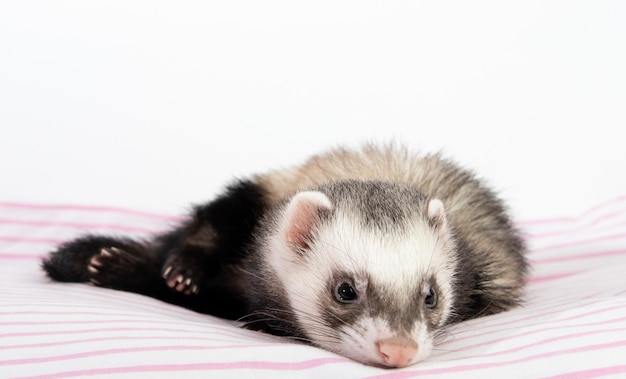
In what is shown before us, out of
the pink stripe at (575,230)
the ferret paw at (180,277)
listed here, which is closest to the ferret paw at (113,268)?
the ferret paw at (180,277)

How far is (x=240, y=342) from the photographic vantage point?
1.40 m

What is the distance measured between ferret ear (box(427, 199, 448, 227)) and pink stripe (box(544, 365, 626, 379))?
0.46 m

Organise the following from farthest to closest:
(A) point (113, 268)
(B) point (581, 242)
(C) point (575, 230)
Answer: (C) point (575, 230) < (B) point (581, 242) < (A) point (113, 268)

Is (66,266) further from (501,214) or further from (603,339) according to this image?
(603,339)

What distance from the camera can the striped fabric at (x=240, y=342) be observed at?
1.22m

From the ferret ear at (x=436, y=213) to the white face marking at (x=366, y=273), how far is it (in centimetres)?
2

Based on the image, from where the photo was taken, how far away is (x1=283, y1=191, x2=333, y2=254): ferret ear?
157 cm

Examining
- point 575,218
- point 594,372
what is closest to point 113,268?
point 594,372

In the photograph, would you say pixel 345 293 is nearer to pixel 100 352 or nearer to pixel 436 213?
pixel 436 213

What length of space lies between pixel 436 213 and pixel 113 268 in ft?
3.17

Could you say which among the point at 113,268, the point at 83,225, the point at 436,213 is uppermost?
the point at 436,213

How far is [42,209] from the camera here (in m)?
3.06

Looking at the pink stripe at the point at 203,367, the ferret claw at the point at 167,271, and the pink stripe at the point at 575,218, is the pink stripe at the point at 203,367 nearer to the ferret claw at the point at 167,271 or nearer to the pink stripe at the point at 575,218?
the ferret claw at the point at 167,271

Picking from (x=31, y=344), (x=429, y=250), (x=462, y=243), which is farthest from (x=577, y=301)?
(x=31, y=344)
